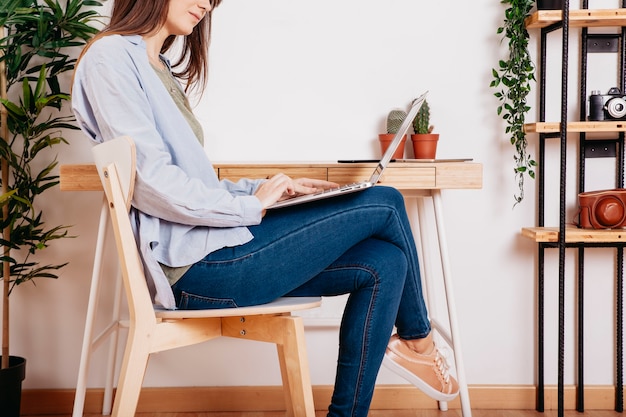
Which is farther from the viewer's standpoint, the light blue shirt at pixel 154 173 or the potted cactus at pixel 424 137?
the potted cactus at pixel 424 137

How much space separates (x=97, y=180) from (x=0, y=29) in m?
0.54

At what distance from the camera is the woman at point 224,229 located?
4.24 ft

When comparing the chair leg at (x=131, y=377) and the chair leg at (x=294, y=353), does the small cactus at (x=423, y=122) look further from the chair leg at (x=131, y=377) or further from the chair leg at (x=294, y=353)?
the chair leg at (x=131, y=377)

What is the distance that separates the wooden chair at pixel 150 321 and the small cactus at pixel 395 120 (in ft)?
2.42

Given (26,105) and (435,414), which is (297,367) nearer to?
(435,414)

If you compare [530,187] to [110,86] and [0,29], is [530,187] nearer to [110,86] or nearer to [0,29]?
[110,86]

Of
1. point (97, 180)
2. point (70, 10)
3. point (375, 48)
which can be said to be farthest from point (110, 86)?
point (375, 48)

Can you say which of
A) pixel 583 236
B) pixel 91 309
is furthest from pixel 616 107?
pixel 91 309

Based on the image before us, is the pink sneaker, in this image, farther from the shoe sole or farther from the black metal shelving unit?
the black metal shelving unit

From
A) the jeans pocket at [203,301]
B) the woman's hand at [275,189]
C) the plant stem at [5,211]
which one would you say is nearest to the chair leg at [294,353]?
the jeans pocket at [203,301]

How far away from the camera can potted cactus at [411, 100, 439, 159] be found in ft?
6.68

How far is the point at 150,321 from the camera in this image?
1.30 m

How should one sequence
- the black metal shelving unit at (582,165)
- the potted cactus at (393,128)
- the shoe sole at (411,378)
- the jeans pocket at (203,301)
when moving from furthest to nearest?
1. the black metal shelving unit at (582,165)
2. the potted cactus at (393,128)
3. the shoe sole at (411,378)
4. the jeans pocket at (203,301)

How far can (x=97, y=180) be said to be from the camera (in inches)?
68.7
